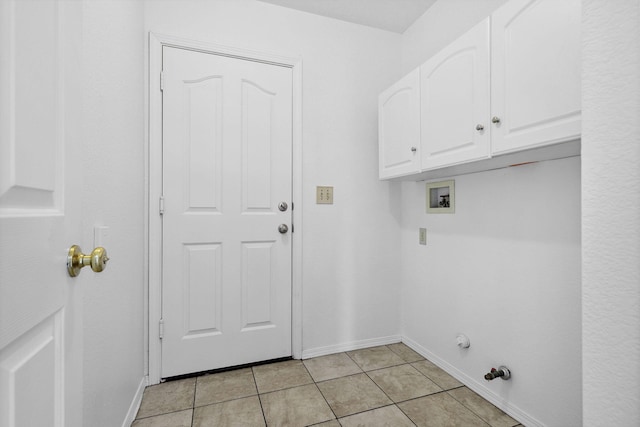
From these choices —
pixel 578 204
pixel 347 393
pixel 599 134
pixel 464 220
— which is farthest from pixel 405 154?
pixel 347 393

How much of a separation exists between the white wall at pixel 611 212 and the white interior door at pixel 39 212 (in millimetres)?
1035

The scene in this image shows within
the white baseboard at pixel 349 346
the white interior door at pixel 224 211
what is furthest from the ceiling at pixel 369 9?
the white baseboard at pixel 349 346

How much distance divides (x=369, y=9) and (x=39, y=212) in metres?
2.34

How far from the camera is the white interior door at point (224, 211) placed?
188cm

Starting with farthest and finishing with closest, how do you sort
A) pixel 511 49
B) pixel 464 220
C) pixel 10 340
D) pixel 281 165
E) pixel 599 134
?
pixel 281 165, pixel 464 220, pixel 511 49, pixel 599 134, pixel 10 340

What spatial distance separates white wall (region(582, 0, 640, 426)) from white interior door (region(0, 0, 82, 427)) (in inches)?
40.7

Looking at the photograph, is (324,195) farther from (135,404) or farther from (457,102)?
(135,404)

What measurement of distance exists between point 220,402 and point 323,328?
0.82 m

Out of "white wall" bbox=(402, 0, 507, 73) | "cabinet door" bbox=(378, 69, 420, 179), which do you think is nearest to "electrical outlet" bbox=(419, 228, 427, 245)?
"cabinet door" bbox=(378, 69, 420, 179)

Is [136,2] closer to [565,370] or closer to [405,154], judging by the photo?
[405,154]

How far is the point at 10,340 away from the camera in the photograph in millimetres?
399

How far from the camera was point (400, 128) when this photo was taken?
197 centimetres

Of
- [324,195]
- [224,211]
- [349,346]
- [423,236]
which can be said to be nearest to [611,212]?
[423,236]

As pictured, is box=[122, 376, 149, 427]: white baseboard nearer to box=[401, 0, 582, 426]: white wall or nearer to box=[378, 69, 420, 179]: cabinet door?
box=[401, 0, 582, 426]: white wall
